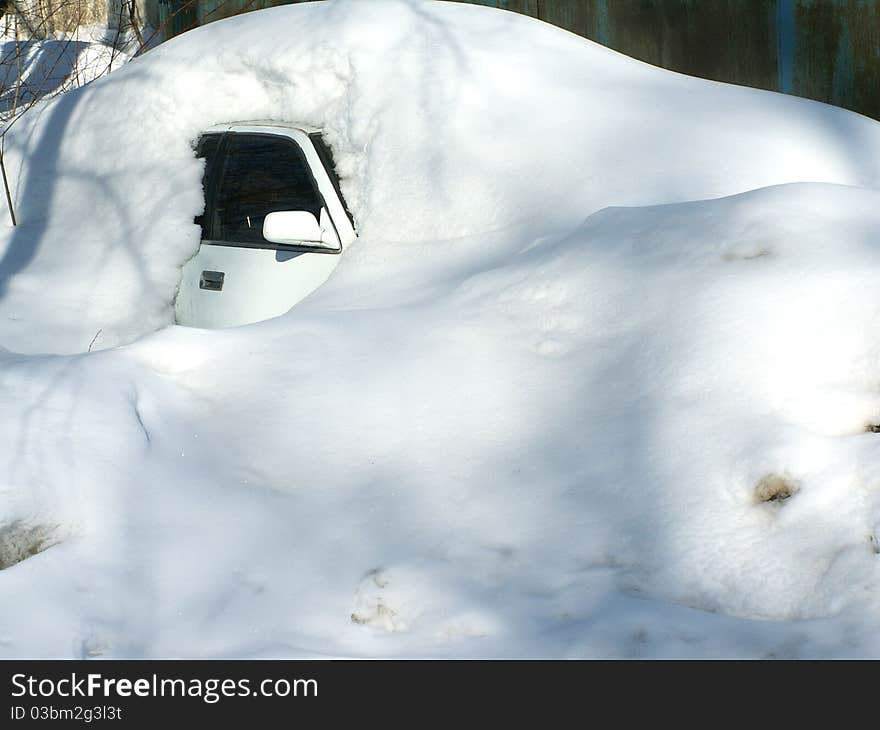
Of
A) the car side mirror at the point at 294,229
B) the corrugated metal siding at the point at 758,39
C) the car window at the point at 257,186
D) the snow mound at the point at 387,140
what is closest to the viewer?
the snow mound at the point at 387,140

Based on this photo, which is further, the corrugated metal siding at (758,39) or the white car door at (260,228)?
the corrugated metal siding at (758,39)

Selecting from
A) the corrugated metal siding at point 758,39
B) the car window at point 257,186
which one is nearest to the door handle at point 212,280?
Answer: the car window at point 257,186

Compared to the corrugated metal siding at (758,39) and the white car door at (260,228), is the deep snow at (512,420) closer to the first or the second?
the white car door at (260,228)

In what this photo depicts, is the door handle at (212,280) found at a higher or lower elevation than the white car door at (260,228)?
lower

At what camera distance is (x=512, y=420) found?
10.9ft

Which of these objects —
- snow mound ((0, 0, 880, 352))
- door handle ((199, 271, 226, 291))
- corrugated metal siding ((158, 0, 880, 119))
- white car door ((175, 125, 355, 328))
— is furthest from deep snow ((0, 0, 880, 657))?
corrugated metal siding ((158, 0, 880, 119))

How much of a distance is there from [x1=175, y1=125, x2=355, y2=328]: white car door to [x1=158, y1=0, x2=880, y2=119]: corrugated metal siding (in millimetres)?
3663

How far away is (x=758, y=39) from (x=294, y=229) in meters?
4.17

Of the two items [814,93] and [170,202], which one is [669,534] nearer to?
[170,202]

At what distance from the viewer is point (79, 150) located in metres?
6.00

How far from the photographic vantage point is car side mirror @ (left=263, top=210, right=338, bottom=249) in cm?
478

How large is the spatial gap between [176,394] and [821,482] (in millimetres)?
1975

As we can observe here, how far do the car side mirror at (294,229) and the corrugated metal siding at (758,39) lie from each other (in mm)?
4006

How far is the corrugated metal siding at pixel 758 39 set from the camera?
7105mm
